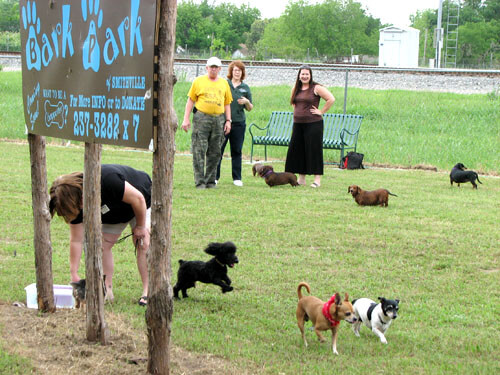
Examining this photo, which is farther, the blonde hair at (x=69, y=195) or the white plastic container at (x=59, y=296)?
the white plastic container at (x=59, y=296)

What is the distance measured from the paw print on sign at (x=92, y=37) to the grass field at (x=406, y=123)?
42.9ft

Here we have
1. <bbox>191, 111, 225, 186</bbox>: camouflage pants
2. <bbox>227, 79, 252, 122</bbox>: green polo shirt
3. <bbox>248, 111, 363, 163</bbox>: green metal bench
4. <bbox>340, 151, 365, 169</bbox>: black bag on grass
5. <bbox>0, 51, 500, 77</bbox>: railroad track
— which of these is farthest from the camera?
<bbox>0, 51, 500, 77</bbox>: railroad track

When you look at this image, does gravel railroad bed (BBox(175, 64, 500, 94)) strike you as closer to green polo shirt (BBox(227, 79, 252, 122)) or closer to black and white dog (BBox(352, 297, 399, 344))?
green polo shirt (BBox(227, 79, 252, 122))

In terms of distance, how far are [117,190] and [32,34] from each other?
131 centimetres

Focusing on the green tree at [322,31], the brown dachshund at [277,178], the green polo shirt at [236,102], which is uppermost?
the green tree at [322,31]

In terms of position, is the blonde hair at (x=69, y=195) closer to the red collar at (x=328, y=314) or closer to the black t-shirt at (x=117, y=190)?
the black t-shirt at (x=117, y=190)

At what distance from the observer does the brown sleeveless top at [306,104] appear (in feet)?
40.5

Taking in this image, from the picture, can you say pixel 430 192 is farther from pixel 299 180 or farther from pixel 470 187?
pixel 299 180

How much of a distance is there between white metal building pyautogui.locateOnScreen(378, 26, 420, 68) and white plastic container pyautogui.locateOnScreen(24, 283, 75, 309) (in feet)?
177

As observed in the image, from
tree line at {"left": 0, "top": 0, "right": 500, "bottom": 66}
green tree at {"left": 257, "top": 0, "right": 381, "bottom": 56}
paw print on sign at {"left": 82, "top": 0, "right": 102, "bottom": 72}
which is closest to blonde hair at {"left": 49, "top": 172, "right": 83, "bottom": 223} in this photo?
paw print on sign at {"left": 82, "top": 0, "right": 102, "bottom": 72}

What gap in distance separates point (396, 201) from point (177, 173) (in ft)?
15.4

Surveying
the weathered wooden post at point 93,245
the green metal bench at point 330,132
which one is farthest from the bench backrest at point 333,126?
the weathered wooden post at point 93,245

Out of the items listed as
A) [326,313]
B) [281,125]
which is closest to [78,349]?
[326,313]

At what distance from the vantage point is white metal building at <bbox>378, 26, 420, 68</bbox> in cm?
5750
